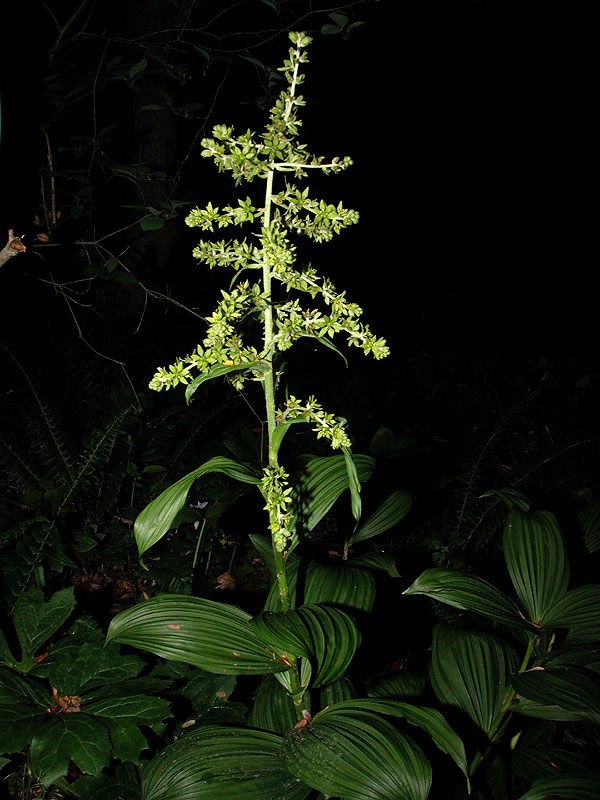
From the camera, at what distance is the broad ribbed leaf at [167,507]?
139 cm

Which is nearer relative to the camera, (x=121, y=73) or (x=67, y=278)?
(x=121, y=73)

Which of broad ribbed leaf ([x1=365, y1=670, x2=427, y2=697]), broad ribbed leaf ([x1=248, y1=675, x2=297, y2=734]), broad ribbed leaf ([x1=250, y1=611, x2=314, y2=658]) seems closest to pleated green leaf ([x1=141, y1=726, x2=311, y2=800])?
broad ribbed leaf ([x1=248, y1=675, x2=297, y2=734])

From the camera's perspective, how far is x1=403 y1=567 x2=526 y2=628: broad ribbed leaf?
1755 millimetres

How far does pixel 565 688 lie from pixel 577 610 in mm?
341

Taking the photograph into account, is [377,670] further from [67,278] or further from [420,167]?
[420,167]

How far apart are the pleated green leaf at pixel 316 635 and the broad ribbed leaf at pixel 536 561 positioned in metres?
0.79


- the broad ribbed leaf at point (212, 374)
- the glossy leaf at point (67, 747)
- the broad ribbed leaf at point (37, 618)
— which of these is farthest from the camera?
the broad ribbed leaf at point (37, 618)

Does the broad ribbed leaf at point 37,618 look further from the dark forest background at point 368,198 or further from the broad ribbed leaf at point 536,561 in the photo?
the broad ribbed leaf at point 536,561

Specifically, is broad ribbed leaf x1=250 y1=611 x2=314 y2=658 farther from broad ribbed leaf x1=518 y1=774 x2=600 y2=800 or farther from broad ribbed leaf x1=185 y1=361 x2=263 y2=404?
broad ribbed leaf x1=518 y1=774 x2=600 y2=800

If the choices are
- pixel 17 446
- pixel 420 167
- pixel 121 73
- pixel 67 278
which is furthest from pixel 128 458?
pixel 420 167

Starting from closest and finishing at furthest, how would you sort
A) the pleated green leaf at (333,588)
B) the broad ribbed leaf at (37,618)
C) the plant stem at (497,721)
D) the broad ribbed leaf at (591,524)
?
the pleated green leaf at (333,588) → the plant stem at (497,721) → the broad ribbed leaf at (37,618) → the broad ribbed leaf at (591,524)

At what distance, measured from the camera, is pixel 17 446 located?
307cm

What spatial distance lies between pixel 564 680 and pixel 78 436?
9.96 ft

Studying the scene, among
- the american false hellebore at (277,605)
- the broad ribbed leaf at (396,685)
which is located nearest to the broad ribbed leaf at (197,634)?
the american false hellebore at (277,605)
